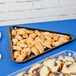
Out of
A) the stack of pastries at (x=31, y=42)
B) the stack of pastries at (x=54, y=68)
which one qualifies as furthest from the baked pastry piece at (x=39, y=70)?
the stack of pastries at (x=31, y=42)

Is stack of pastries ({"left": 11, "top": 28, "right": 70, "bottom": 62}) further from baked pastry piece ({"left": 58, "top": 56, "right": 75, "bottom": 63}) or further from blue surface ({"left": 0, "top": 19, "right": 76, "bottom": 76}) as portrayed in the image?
baked pastry piece ({"left": 58, "top": 56, "right": 75, "bottom": 63})

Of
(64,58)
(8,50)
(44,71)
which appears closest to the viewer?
(44,71)

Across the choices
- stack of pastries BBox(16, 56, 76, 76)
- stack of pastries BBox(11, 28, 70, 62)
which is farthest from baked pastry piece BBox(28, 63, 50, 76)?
stack of pastries BBox(11, 28, 70, 62)

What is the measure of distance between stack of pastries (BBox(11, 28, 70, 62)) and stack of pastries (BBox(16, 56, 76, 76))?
0.12 meters

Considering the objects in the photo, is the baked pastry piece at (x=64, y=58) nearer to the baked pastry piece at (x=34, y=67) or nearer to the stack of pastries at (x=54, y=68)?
the stack of pastries at (x=54, y=68)

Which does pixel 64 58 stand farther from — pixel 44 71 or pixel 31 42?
pixel 31 42

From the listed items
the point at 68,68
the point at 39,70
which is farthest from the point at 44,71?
the point at 68,68

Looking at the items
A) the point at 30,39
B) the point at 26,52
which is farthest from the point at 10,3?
the point at 26,52

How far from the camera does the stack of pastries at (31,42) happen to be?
983mm

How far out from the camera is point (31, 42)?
1087mm

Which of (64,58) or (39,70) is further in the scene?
(64,58)

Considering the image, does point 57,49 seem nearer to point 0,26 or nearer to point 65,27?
point 65,27

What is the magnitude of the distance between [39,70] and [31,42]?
1.02 feet

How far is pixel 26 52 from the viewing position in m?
0.98
